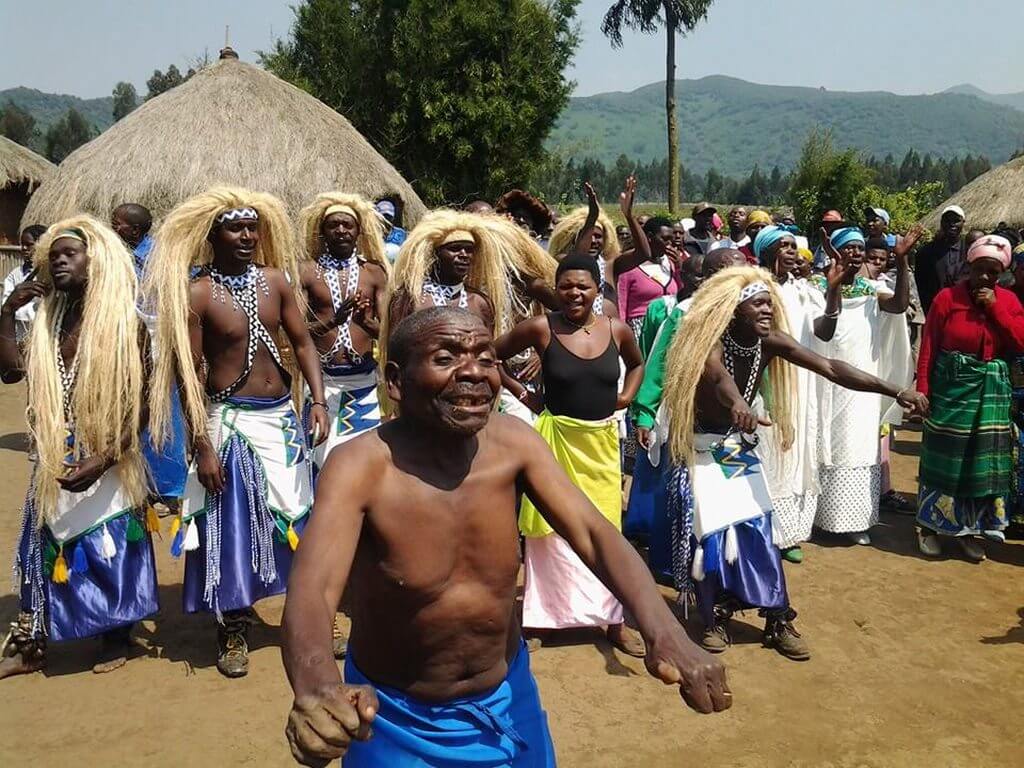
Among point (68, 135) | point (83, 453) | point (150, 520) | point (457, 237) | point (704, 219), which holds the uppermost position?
point (68, 135)

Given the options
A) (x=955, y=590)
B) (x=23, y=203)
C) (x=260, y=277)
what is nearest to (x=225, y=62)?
(x=23, y=203)

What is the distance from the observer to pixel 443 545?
216 centimetres

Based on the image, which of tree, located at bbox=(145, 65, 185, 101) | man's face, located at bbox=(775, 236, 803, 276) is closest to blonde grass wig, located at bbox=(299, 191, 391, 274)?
man's face, located at bbox=(775, 236, 803, 276)

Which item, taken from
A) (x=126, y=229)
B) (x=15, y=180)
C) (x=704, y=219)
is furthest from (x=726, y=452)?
(x=15, y=180)

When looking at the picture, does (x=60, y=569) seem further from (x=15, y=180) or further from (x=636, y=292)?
(x=15, y=180)

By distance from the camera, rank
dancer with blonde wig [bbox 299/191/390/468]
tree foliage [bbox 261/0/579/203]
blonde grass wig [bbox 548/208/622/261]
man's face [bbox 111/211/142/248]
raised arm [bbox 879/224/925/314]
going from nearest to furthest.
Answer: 1. dancer with blonde wig [bbox 299/191/390/468]
2. raised arm [bbox 879/224/925/314]
3. man's face [bbox 111/211/142/248]
4. blonde grass wig [bbox 548/208/622/261]
5. tree foliage [bbox 261/0/579/203]

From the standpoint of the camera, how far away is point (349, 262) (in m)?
5.27

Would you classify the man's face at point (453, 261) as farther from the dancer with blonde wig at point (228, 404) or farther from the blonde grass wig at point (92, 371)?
the blonde grass wig at point (92, 371)

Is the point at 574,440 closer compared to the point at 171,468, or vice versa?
the point at 574,440

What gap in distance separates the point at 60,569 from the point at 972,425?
195 inches

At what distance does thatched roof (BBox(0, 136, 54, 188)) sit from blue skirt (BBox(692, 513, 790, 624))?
18816mm

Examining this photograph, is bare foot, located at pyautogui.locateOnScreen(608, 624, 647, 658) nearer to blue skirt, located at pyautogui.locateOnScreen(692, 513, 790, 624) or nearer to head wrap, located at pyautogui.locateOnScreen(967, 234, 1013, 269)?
blue skirt, located at pyautogui.locateOnScreen(692, 513, 790, 624)

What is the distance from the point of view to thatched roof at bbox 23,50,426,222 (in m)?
11.8

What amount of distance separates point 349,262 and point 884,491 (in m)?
4.18
